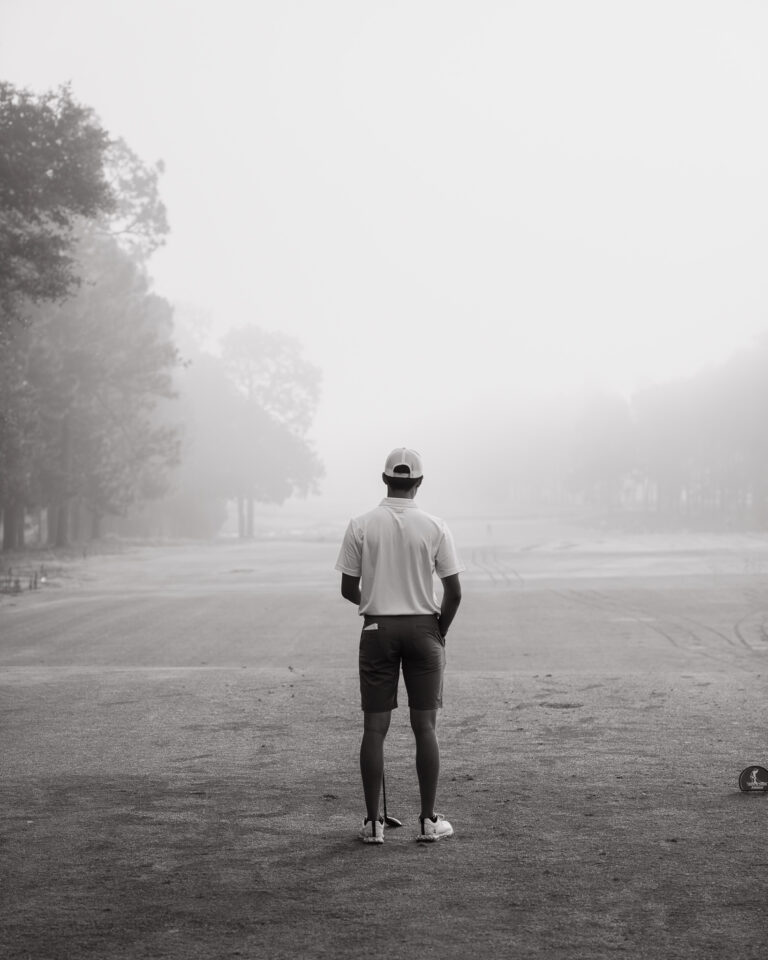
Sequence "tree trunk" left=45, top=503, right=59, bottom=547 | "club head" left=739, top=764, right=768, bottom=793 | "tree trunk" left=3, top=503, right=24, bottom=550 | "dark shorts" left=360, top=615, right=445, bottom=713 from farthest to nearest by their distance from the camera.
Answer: "tree trunk" left=45, top=503, right=59, bottom=547, "tree trunk" left=3, top=503, right=24, bottom=550, "club head" left=739, top=764, right=768, bottom=793, "dark shorts" left=360, top=615, right=445, bottom=713

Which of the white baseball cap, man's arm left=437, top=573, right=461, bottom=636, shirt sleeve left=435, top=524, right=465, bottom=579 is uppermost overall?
the white baseball cap

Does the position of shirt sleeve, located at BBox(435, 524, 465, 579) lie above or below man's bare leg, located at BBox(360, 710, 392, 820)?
above

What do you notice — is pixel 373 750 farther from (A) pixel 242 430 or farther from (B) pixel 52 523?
(A) pixel 242 430

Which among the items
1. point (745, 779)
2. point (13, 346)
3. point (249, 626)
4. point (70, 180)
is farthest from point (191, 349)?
point (745, 779)

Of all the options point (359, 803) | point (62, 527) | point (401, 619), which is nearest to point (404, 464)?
point (401, 619)

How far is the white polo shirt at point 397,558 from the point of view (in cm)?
682

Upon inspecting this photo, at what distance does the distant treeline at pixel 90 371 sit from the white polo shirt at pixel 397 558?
2089cm

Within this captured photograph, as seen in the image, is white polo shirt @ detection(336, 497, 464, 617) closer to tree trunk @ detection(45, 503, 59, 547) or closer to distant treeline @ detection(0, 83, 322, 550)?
distant treeline @ detection(0, 83, 322, 550)

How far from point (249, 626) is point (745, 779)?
13.9 m

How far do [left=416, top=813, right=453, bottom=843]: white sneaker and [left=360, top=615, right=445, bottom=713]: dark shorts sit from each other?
0.61 m

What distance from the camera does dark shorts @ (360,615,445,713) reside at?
266 inches

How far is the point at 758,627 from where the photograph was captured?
2041cm

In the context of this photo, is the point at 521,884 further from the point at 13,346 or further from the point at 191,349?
the point at 191,349

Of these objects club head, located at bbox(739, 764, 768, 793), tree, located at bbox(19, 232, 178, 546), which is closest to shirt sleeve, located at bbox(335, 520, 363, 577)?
club head, located at bbox(739, 764, 768, 793)
